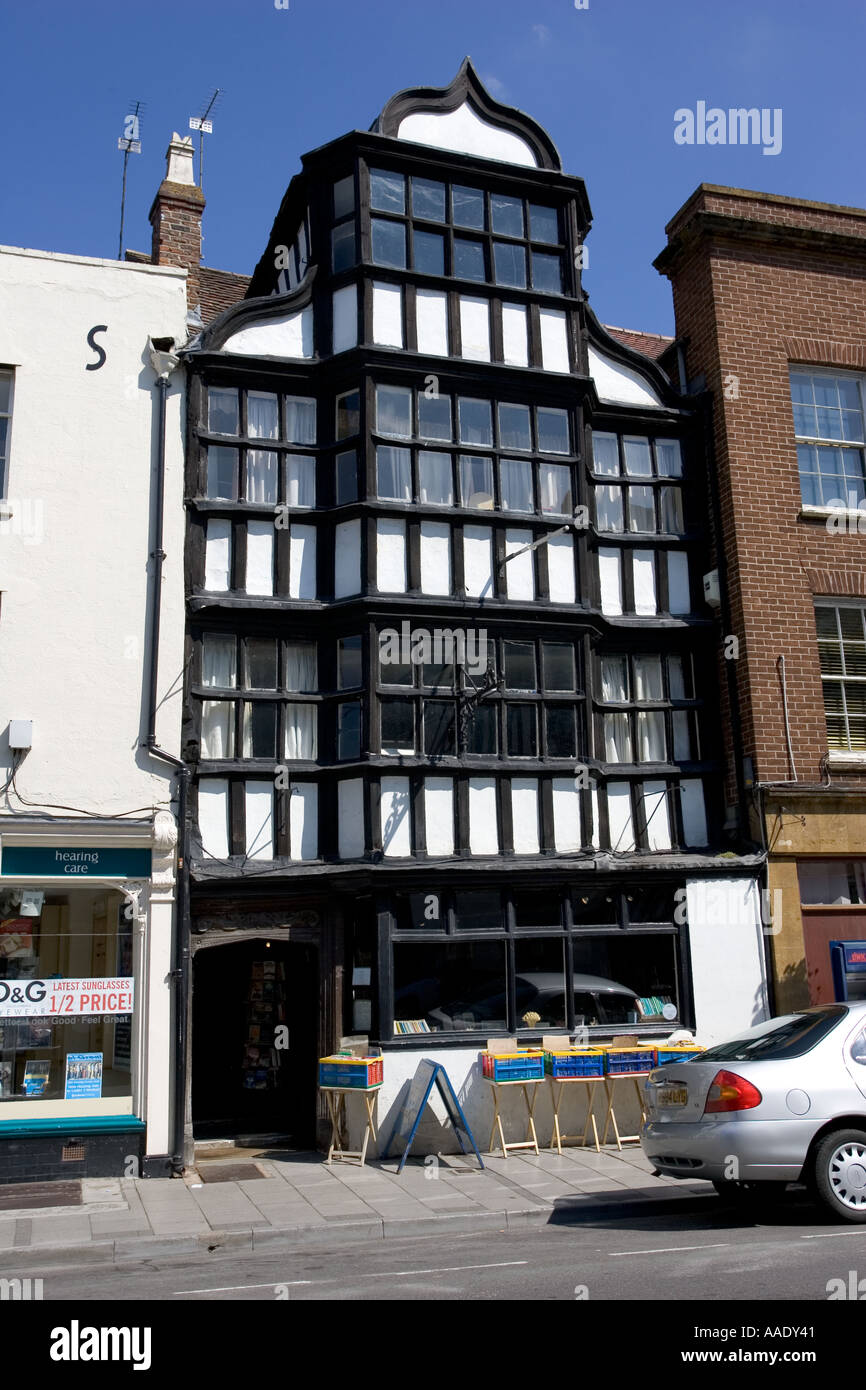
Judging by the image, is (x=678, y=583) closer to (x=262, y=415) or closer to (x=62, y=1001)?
(x=262, y=415)

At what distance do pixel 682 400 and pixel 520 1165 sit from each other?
420 inches

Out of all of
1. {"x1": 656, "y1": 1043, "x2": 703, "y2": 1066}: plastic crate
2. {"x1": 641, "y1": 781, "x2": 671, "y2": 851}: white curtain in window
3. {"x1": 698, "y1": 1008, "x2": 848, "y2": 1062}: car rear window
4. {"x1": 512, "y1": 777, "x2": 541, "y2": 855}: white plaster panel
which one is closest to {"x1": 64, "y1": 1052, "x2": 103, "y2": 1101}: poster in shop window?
{"x1": 512, "y1": 777, "x2": 541, "y2": 855}: white plaster panel

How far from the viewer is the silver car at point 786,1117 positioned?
832cm

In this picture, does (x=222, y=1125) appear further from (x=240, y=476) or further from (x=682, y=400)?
(x=682, y=400)

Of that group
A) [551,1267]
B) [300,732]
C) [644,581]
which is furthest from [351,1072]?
[644,581]

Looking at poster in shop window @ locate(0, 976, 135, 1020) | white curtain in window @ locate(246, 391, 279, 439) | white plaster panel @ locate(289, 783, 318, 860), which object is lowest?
poster in shop window @ locate(0, 976, 135, 1020)

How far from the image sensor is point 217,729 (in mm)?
13633

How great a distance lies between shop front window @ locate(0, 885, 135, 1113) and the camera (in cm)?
1214

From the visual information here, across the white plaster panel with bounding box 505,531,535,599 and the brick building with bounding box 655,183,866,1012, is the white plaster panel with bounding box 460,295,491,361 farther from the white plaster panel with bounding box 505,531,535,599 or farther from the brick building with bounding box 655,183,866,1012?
the brick building with bounding box 655,183,866,1012

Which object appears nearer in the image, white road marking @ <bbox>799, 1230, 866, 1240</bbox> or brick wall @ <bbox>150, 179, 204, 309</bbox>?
white road marking @ <bbox>799, 1230, 866, 1240</bbox>

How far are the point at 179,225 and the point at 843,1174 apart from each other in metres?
14.8

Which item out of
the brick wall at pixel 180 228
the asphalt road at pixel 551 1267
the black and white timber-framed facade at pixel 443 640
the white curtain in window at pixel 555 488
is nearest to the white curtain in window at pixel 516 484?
the black and white timber-framed facade at pixel 443 640

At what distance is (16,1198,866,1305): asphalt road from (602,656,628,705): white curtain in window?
7348 millimetres
